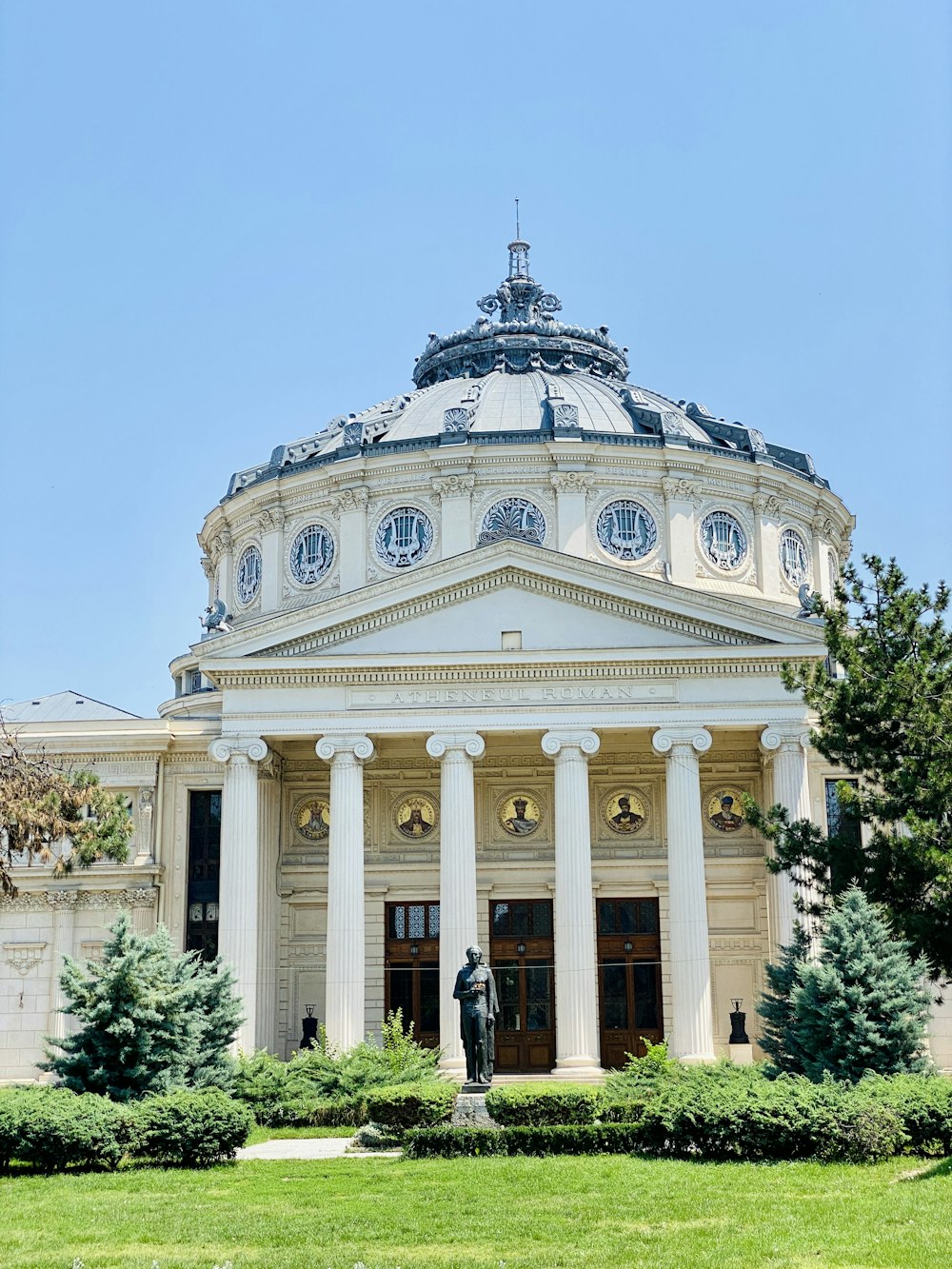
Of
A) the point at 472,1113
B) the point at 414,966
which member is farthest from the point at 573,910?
Answer: the point at 472,1113

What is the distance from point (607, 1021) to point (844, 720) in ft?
50.2

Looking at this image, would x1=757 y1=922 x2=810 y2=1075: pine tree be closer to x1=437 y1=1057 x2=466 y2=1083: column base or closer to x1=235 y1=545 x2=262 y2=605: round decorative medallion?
x1=437 y1=1057 x2=466 y2=1083: column base

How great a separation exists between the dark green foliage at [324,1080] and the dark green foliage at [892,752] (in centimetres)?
943

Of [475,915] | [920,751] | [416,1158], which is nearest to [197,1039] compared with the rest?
[416,1158]

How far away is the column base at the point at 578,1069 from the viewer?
37.3 meters

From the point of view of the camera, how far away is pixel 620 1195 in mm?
20000

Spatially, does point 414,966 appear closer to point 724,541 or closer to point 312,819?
point 312,819

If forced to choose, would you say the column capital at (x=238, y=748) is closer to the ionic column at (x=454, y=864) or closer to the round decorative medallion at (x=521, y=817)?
the ionic column at (x=454, y=864)

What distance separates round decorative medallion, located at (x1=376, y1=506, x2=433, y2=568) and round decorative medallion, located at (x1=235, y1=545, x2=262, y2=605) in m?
4.89

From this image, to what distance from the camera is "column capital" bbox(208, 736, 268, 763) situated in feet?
132

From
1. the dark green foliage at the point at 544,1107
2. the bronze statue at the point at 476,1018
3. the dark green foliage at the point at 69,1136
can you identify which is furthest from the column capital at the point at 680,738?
the dark green foliage at the point at 69,1136

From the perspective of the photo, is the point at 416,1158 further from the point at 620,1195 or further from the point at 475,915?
the point at 475,915

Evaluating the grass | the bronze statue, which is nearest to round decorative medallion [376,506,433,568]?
the grass

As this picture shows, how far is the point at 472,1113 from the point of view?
2720 centimetres
